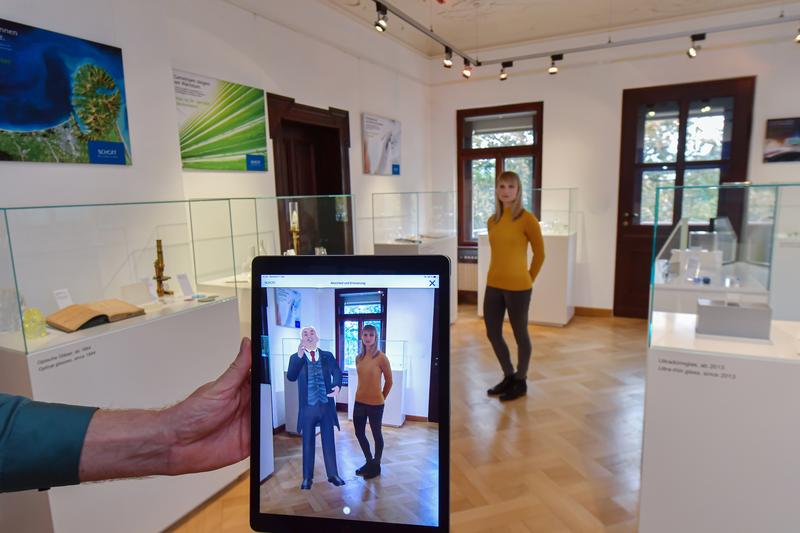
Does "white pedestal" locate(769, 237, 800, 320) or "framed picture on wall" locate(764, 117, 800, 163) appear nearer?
"white pedestal" locate(769, 237, 800, 320)

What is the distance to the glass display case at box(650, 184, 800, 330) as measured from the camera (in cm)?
179

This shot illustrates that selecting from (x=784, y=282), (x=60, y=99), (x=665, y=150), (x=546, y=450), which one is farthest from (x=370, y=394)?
(x=665, y=150)

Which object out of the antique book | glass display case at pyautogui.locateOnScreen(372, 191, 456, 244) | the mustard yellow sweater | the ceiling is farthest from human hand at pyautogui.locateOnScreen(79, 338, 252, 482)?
the ceiling

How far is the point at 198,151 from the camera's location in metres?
3.32

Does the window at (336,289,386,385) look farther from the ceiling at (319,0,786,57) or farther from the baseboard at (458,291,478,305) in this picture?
the baseboard at (458,291,478,305)

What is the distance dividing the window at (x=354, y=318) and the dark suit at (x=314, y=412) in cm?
2

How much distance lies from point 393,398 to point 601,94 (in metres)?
6.00

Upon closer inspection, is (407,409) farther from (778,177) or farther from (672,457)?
(778,177)

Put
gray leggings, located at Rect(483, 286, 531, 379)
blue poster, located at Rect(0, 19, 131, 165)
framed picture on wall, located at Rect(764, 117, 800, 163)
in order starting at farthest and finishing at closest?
framed picture on wall, located at Rect(764, 117, 800, 163), gray leggings, located at Rect(483, 286, 531, 379), blue poster, located at Rect(0, 19, 131, 165)

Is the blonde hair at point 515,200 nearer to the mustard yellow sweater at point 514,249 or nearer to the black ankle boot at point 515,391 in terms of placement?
the mustard yellow sweater at point 514,249

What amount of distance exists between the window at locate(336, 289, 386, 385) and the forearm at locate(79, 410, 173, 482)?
40 cm

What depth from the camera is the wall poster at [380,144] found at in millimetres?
5297

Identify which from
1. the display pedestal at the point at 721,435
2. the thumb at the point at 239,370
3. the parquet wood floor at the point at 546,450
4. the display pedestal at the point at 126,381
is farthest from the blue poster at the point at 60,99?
the display pedestal at the point at 721,435

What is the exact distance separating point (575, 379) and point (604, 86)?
144 inches
